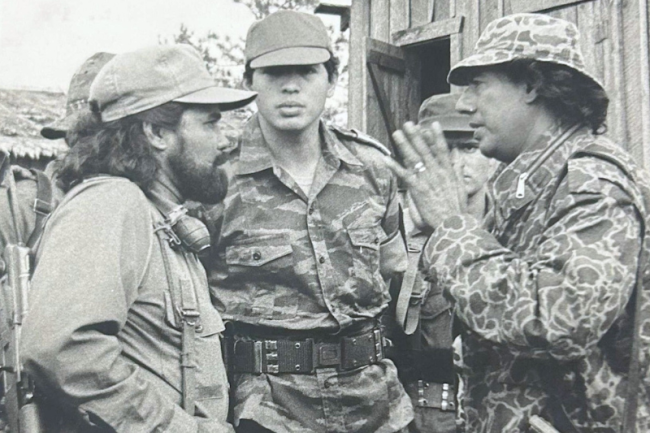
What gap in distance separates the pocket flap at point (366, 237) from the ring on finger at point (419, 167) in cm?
123

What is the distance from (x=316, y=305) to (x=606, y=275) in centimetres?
165

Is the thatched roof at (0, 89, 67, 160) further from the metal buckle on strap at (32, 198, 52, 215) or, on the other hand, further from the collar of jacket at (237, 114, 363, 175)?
the collar of jacket at (237, 114, 363, 175)

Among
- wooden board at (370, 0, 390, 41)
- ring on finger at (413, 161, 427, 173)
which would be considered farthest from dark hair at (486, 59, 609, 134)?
wooden board at (370, 0, 390, 41)

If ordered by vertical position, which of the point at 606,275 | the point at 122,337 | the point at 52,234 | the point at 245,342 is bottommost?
the point at 245,342

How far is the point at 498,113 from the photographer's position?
9.39ft

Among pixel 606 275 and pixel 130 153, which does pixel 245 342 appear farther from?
pixel 606 275

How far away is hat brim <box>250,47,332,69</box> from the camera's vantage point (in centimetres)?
397

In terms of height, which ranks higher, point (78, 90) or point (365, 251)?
point (78, 90)

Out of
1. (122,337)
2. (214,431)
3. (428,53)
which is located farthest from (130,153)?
(428,53)

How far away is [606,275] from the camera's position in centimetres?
234

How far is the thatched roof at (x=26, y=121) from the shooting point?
245 inches

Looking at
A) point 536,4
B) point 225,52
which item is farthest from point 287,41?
point 225,52

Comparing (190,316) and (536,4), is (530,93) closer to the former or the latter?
(190,316)

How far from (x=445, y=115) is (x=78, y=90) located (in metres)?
2.24
